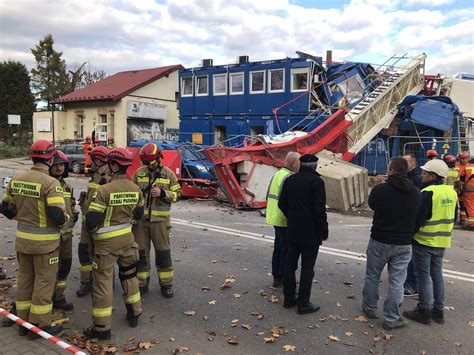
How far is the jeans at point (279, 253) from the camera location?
18.1 feet

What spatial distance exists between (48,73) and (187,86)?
29147mm

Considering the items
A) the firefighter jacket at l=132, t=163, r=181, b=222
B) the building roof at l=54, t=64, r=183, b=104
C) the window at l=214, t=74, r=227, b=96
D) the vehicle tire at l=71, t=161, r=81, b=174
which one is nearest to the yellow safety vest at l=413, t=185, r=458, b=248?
the firefighter jacket at l=132, t=163, r=181, b=222

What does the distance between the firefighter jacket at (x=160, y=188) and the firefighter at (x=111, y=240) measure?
27.3 inches

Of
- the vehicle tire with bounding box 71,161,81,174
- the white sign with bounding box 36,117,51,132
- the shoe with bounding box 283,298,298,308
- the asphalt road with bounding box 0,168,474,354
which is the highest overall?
the white sign with bounding box 36,117,51,132

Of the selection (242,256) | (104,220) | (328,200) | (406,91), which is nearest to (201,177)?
(328,200)

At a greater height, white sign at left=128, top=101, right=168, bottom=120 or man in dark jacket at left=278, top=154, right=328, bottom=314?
white sign at left=128, top=101, right=168, bottom=120

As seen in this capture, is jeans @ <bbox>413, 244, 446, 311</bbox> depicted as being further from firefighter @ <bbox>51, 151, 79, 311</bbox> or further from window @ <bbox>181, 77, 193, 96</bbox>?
window @ <bbox>181, 77, 193, 96</bbox>

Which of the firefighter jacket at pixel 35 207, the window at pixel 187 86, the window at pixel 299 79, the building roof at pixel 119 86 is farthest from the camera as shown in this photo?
the building roof at pixel 119 86

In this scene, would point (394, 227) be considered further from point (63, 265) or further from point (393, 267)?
point (63, 265)

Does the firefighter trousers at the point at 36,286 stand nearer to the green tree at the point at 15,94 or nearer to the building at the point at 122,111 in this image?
the building at the point at 122,111

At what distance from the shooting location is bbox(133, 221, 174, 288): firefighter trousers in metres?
5.20

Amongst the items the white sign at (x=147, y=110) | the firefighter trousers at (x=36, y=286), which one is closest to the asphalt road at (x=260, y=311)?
the firefighter trousers at (x=36, y=286)

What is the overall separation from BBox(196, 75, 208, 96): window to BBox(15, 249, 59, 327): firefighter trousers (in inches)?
747

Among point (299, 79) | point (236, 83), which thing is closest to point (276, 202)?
point (299, 79)
